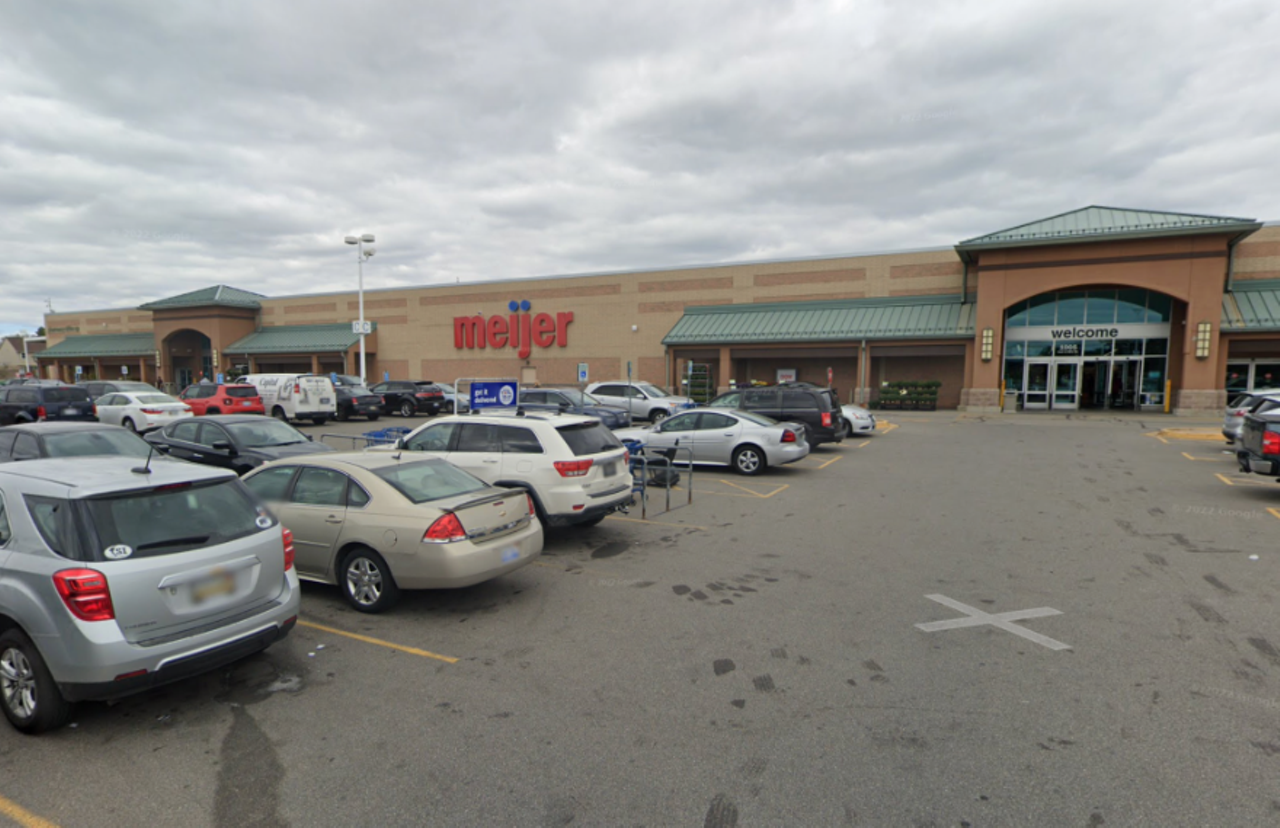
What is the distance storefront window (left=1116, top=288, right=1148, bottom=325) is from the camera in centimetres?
3083

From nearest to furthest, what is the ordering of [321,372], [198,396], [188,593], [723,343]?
[188,593] < [198,396] < [723,343] < [321,372]

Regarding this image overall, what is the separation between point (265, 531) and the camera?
187 inches

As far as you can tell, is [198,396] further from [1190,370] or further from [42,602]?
[1190,370]

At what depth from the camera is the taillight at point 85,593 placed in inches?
149

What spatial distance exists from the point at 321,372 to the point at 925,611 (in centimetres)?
4985

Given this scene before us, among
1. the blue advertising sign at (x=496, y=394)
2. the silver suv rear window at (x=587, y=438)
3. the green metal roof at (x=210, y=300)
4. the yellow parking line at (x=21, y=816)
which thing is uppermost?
the green metal roof at (x=210, y=300)

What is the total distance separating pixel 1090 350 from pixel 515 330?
103 feet

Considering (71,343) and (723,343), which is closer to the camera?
(723,343)

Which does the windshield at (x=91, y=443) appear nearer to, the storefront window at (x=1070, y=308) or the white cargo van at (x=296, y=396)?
the white cargo van at (x=296, y=396)

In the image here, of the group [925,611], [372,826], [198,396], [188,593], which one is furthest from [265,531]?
[198,396]

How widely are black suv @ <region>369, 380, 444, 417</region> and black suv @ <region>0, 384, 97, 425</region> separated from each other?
35.3 ft

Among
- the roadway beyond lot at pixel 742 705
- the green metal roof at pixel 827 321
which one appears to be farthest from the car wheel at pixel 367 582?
the green metal roof at pixel 827 321

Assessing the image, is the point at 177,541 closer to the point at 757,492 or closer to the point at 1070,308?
the point at 757,492

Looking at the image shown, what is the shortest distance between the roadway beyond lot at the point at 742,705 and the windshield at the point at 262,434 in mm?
5677
